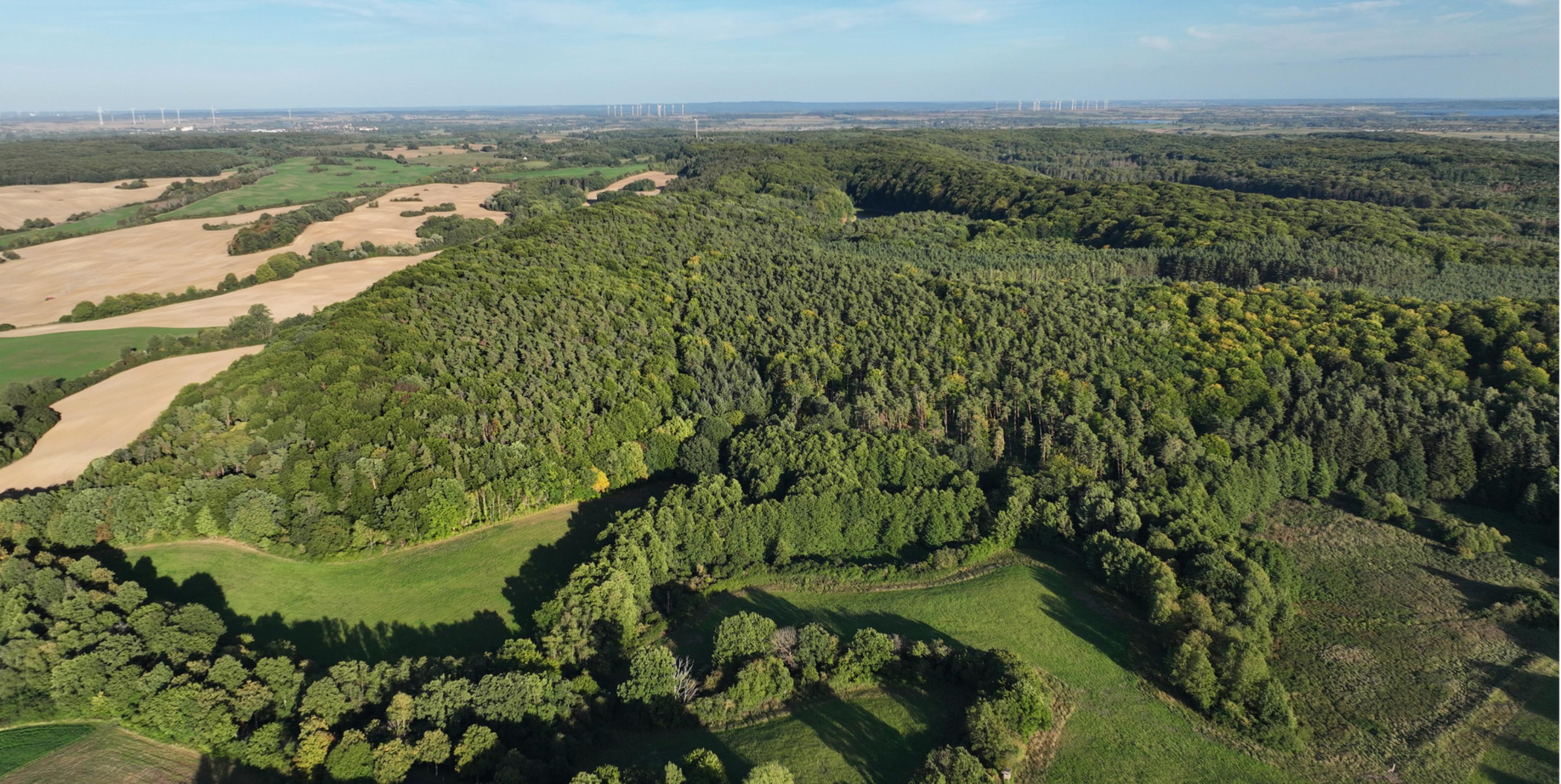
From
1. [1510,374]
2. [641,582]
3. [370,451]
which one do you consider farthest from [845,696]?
[1510,374]

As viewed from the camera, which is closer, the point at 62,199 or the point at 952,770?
the point at 952,770

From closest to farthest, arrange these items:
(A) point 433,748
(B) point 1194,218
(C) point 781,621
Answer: (A) point 433,748 → (C) point 781,621 → (B) point 1194,218

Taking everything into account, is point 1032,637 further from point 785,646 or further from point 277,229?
point 277,229

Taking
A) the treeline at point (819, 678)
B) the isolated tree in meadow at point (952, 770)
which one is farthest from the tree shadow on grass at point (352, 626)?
the isolated tree in meadow at point (952, 770)

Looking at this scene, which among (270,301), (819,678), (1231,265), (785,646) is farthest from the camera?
(1231,265)

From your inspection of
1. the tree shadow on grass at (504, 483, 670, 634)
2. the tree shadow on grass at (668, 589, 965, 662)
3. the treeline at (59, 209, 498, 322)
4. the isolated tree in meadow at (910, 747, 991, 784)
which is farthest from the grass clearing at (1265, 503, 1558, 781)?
the treeline at (59, 209, 498, 322)

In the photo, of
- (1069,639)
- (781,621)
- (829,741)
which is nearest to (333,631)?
(781,621)
